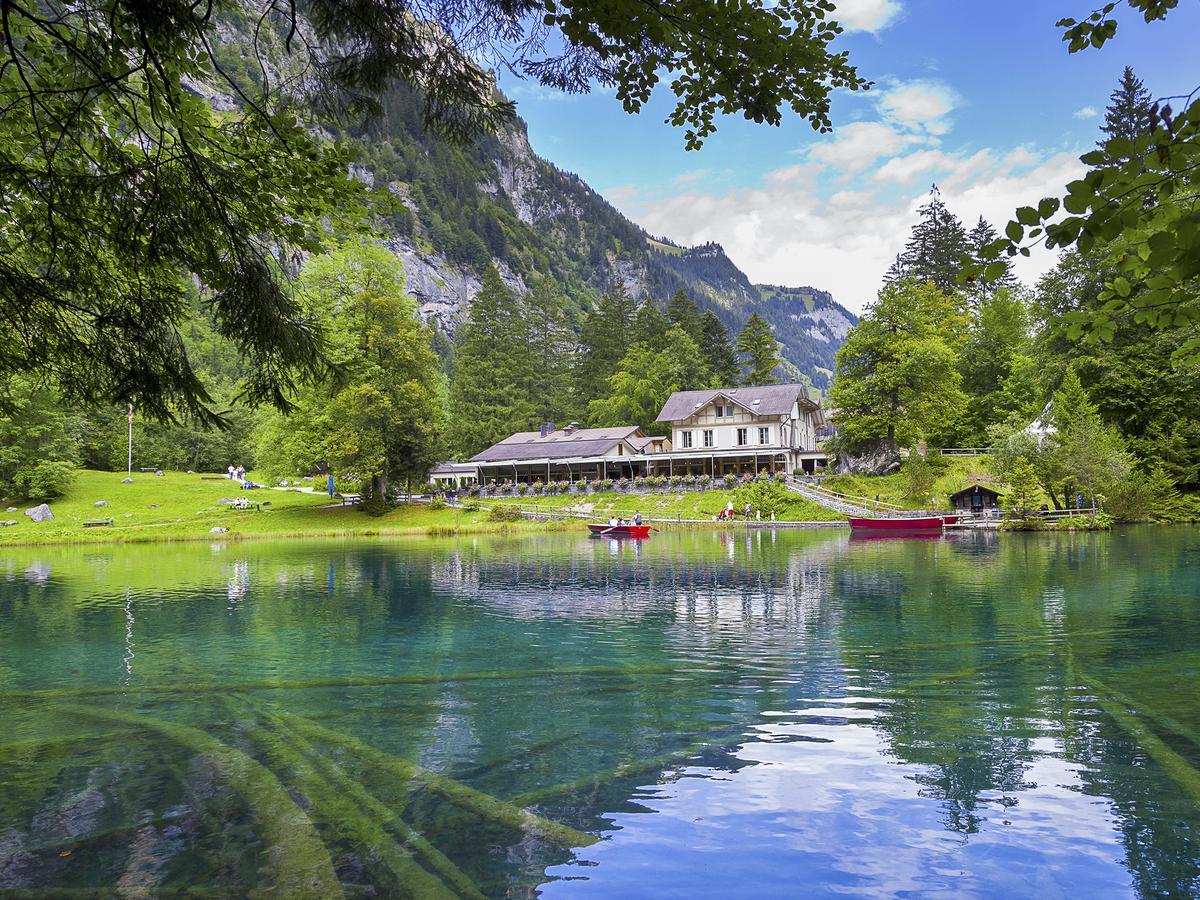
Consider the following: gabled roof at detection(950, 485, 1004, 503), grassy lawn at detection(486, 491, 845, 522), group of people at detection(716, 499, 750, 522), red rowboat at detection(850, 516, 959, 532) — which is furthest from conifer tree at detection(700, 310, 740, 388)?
red rowboat at detection(850, 516, 959, 532)

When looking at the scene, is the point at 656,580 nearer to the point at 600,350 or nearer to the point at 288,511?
the point at 288,511

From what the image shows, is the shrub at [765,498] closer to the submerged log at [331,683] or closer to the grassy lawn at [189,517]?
the grassy lawn at [189,517]

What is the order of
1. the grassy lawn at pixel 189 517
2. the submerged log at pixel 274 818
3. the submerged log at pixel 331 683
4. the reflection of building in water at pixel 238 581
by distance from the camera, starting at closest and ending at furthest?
the submerged log at pixel 274 818, the submerged log at pixel 331 683, the reflection of building in water at pixel 238 581, the grassy lawn at pixel 189 517

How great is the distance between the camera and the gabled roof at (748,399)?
64.7 meters

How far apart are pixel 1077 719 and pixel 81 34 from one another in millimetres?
12194

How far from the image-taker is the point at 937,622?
14.7 m

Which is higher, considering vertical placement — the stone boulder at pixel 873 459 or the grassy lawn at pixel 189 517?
the stone boulder at pixel 873 459

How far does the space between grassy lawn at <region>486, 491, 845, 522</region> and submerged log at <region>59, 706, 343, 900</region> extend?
44.5 meters

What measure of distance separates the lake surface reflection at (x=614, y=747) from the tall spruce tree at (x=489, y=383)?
60.9 m

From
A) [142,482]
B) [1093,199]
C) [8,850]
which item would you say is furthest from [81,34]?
[142,482]

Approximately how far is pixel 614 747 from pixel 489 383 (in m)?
74.5

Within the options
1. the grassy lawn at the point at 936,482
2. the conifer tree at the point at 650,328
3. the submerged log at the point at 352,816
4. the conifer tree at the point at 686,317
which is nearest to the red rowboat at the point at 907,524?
the grassy lawn at the point at 936,482

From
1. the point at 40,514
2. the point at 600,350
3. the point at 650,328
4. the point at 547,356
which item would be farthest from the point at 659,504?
the point at 547,356

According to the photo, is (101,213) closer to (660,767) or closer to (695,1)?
(695,1)
